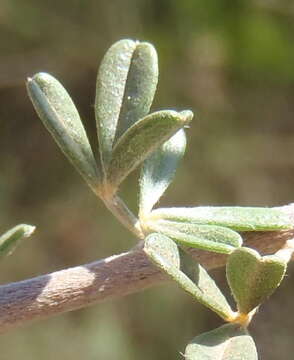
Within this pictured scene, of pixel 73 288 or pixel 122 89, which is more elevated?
pixel 122 89

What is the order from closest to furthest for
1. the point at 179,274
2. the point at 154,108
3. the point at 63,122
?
the point at 179,274, the point at 63,122, the point at 154,108

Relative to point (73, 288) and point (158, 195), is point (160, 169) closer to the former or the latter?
point (158, 195)

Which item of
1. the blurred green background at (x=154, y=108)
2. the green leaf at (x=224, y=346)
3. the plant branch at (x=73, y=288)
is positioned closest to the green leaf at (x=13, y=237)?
the plant branch at (x=73, y=288)

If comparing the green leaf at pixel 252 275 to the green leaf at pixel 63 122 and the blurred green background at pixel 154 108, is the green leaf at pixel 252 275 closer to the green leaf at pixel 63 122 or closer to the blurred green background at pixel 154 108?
the green leaf at pixel 63 122

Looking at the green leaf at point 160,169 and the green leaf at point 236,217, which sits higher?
the green leaf at point 160,169

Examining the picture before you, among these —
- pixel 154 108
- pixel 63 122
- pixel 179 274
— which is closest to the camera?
pixel 179 274

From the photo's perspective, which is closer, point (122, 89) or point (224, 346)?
point (224, 346)

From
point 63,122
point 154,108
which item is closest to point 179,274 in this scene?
point 63,122
